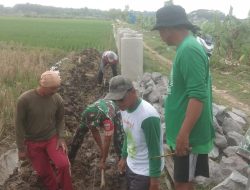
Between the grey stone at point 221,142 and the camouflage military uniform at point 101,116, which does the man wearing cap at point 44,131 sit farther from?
the grey stone at point 221,142

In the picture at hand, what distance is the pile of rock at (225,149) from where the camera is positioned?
3.76 metres

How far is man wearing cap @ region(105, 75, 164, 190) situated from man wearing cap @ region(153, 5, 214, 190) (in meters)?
0.15

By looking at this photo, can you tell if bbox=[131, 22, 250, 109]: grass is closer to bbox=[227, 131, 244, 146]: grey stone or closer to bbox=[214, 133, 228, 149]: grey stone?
bbox=[227, 131, 244, 146]: grey stone

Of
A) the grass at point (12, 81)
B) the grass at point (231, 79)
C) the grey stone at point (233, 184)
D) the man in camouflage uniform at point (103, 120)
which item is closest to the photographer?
the grey stone at point (233, 184)

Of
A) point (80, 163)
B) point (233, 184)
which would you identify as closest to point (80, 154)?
point (80, 163)

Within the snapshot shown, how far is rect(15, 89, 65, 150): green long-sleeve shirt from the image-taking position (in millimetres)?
3807

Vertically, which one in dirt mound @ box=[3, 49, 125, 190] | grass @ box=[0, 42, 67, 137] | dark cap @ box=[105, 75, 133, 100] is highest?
dark cap @ box=[105, 75, 133, 100]

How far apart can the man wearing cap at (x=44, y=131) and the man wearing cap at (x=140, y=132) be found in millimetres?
1133

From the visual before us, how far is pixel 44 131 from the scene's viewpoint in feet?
13.1

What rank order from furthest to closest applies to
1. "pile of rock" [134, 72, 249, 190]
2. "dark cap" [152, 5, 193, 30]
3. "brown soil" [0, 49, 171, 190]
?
"brown soil" [0, 49, 171, 190]
"pile of rock" [134, 72, 249, 190]
"dark cap" [152, 5, 193, 30]

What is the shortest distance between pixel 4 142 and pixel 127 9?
72877 mm

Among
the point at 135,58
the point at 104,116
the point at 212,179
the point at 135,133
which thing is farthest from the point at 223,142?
the point at 135,58

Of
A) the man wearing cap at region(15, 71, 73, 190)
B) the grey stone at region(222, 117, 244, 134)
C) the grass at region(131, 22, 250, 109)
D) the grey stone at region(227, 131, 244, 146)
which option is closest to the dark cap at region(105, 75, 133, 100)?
the man wearing cap at region(15, 71, 73, 190)

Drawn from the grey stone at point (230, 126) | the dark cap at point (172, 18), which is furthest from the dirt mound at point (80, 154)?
the dark cap at point (172, 18)
